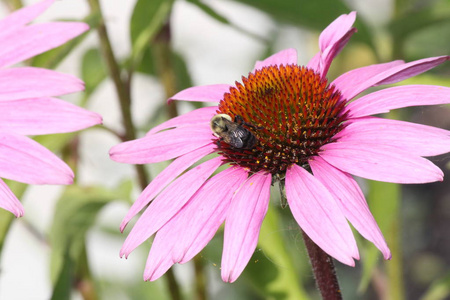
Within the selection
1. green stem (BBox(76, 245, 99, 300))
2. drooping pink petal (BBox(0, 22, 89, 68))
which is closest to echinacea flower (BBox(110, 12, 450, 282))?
drooping pink petal (BBox(0, 22, 89, 68))

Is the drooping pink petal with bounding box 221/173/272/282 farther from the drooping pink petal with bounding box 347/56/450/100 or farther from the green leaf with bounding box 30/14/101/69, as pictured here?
the green leaf with bounding box 30/14/101/69

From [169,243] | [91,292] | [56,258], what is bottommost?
[91,292]

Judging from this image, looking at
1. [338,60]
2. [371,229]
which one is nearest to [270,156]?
[371,229]

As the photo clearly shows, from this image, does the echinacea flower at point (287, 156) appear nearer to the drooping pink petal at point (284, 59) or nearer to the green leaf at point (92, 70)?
the drooping pink petal at point (284, 59)

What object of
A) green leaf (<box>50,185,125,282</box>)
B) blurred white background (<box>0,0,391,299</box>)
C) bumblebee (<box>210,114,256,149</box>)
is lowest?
blurred white background (<box>0,0,391,299</box>)

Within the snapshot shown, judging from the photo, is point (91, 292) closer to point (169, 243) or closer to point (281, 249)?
point (281, 249)

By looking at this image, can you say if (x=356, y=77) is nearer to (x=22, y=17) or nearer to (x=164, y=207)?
(x=164, y=207)
